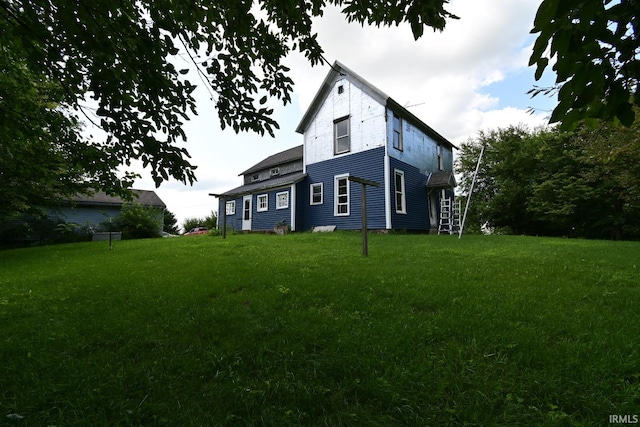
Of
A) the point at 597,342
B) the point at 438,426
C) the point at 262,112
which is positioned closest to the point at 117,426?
the point at 438,426

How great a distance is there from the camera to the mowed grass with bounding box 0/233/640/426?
1.88 meters

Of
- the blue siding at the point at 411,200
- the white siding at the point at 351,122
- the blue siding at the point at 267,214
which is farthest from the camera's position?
the blue siding at the point at 267,214

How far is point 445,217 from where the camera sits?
15141 millimetres

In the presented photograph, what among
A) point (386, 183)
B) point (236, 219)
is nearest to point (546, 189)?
point (386, 183)

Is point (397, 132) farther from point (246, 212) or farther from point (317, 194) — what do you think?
point (246, 212)

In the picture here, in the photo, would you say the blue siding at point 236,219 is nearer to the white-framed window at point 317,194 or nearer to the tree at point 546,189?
the white-framed window at point 317,194

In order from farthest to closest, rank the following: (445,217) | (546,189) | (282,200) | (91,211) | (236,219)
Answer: (91,211), (236,219), (546,189), (282,200), (445,217)

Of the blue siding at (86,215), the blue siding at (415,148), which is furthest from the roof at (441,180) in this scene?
the blue siding at (86,215)

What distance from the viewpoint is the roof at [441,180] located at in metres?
15.6

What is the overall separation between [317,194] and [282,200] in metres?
2.13

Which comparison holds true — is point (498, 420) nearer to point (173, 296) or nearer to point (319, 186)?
point (173, 296)

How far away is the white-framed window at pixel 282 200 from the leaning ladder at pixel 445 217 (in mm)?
8532

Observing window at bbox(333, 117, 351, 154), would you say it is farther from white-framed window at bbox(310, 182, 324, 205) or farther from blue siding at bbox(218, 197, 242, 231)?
blue siding at bbox(218, 197, 242, 231)

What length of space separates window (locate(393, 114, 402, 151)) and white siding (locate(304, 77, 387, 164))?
3.06 feet
